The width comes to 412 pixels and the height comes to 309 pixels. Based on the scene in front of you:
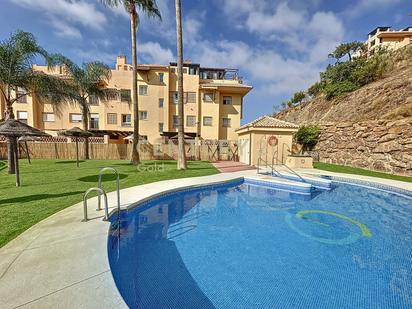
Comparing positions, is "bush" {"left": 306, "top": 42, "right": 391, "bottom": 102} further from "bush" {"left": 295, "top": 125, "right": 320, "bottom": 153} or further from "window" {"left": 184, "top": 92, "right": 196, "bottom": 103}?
"window" {"left": 184, "top": 92, "right": 196, "bottom": 103}

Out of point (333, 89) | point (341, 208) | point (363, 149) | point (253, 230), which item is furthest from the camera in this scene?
point (333, 89)

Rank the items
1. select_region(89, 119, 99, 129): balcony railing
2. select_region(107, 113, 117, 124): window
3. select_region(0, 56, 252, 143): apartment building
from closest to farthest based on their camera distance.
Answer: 1. select_region(0, 56, 252, 143): apartment building
2. select_region(107, 113, 117, 124): window
3. select_region(89, 119, 99, 129): balcony railing

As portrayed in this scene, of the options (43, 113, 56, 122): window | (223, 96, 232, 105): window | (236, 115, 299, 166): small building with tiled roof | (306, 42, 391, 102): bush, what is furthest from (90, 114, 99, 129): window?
(306, 42, 391, 102): bush

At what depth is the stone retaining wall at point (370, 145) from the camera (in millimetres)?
13820

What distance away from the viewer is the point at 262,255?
489 cm

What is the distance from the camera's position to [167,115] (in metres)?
28.0

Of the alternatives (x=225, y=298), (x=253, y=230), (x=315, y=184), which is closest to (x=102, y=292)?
(x=225, y=298)

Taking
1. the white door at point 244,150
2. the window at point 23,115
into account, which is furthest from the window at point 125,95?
the white door at point 244,150

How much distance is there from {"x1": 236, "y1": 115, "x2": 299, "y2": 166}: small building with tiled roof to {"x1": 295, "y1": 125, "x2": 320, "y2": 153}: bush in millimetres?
4471

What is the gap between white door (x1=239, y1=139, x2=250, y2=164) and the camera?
19234 mm

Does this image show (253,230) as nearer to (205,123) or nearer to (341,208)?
(341,208)

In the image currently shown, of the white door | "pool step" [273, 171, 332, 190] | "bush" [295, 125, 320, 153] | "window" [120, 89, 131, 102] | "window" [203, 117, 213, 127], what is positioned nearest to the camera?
"pool step" [273, 171, 332, 190]

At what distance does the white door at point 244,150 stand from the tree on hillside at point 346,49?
1061 inches

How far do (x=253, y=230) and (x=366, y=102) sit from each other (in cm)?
2179
